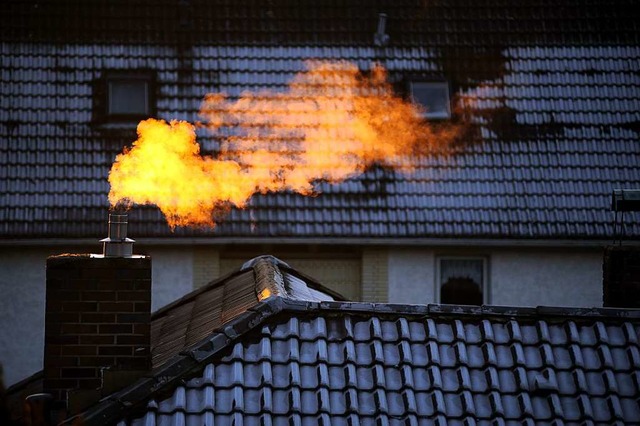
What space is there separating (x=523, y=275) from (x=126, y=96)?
6836mm

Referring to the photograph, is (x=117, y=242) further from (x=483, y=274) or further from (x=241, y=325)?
(x=483, y=274)

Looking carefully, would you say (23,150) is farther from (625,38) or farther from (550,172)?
(625,38)

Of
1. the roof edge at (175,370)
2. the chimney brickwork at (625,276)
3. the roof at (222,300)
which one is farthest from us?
the chimney brickwork at (625,276)

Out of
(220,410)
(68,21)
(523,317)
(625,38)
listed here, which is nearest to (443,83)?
(625,38)

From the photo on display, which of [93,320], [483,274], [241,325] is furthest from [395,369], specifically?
[483,274]

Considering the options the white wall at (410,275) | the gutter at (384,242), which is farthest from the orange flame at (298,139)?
the white wall at (410,275)

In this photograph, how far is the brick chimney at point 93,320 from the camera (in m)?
6.33

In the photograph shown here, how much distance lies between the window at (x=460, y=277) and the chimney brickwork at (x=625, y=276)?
6968 millimetres

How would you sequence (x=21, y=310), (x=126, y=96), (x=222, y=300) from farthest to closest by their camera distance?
(x=126, y=96) → (x=21, y=310) → (x=222, y=300)

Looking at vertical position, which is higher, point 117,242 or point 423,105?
point 423,105

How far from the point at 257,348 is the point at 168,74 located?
10.2m

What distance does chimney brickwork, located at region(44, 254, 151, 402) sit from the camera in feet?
20.8

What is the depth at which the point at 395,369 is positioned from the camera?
615 cm

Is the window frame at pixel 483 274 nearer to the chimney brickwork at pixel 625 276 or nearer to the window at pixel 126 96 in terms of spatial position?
the window at pixel 126 96
